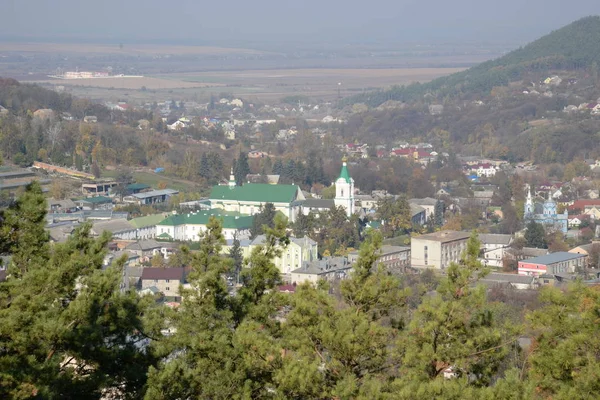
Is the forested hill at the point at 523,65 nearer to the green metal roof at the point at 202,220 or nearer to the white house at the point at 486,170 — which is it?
the white house at the point at 486,170

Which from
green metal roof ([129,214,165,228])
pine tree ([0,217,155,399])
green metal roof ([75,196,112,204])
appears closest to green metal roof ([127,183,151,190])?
green metal roof ([75,196,112,204])

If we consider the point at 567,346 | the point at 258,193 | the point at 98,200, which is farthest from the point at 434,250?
the point at 567,346

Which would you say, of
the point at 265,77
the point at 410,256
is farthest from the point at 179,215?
the point at 265,77

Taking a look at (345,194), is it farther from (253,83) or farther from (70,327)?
(253,83)

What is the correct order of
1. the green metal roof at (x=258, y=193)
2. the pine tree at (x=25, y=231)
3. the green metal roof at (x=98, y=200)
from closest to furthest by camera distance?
the pine tree at (x=25, y=231) < the green metal roof at (x=258, y=193) < the green metal roof at (x=98, y=200)

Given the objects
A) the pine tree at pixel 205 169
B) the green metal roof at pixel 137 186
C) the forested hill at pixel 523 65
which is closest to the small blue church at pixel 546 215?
the pine tree at pixel 205 169

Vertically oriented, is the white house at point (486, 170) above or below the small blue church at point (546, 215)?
below
